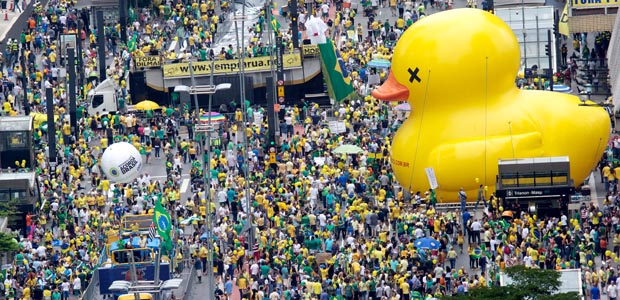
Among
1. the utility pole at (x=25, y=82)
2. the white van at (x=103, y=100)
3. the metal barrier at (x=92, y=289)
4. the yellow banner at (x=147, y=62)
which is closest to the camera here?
the metal barrier at (x=92, y=289)

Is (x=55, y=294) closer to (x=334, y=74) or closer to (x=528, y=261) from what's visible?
(x=528, y=261)

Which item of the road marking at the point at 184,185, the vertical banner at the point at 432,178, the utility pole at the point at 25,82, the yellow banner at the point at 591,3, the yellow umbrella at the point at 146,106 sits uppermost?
the yellow banner at the point at 591,3

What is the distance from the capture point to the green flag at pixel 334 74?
109m

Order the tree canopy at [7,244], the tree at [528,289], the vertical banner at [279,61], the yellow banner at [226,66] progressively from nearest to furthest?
the tree at [528,289] → the tree canopy at [7,244] → the vertical banner at [279,61] → the yellow banner at [226,66]

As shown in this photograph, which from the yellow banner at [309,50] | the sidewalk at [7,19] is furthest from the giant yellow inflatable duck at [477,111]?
the sidewalk at [7,19]

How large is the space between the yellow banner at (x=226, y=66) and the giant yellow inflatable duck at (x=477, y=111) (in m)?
19.2

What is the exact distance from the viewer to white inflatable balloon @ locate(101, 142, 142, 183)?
100 meters

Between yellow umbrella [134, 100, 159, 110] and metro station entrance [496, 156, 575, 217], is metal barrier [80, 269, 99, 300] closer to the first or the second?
metro station entrance [496, 156, 575, 217]

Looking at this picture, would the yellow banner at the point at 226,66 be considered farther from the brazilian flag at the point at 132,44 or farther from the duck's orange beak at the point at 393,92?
the duck's orange beak at the point at 393,92

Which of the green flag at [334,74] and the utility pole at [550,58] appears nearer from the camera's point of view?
the utility pole at [550,58]

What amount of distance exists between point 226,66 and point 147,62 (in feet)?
10.3

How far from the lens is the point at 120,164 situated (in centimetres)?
10038

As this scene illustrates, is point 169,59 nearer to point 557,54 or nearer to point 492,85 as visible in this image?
point 557,54

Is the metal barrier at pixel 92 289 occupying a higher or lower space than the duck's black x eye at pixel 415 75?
lower
